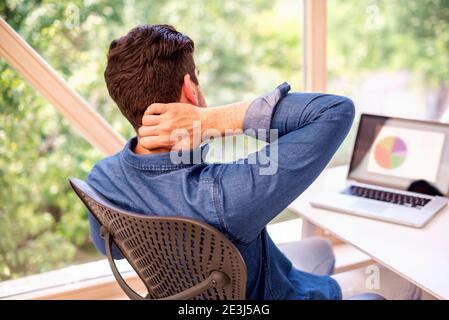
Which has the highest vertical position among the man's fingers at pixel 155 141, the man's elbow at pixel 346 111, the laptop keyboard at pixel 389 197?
the man's elbow at pixel 346 111

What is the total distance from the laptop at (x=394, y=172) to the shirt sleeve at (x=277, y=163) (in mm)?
574

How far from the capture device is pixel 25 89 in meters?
1.99

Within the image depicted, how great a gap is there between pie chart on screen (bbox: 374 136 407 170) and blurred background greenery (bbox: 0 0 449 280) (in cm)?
37

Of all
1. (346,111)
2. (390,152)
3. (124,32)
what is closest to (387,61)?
(124,32)

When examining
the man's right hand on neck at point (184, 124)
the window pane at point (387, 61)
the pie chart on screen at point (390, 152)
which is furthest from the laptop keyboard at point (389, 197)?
the window pane at point (387, 61)

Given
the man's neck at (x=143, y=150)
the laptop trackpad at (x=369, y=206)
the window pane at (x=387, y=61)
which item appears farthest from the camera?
the window pane at (x=387, y=61)

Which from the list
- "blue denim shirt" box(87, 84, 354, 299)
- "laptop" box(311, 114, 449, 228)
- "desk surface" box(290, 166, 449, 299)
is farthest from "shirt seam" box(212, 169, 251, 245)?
"laptop" box(311, 114, 449, 228)

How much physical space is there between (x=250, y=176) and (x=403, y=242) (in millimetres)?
633

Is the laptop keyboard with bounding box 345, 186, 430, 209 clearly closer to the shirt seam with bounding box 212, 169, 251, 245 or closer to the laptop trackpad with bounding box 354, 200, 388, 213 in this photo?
the laptop trackpad with bounding box 354, 200, 388, 213

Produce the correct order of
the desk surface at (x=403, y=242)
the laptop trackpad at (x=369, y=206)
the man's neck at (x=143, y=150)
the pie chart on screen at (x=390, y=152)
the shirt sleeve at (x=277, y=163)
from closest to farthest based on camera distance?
the shirt sleeve at (x=277, y=163), the man's neck at (x=143, y=150), the desk surface at (x=403, y=242), the laptop trackpad at (x=369, y=206), the pie chart on screen at (x=390, y=152)

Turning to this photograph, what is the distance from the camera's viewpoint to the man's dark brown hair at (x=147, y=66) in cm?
104

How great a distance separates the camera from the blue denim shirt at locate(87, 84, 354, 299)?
98cm

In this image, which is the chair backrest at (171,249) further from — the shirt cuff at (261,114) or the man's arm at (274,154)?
the shirt cuff at (261,114)

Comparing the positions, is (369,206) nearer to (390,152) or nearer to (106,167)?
(390,152)
